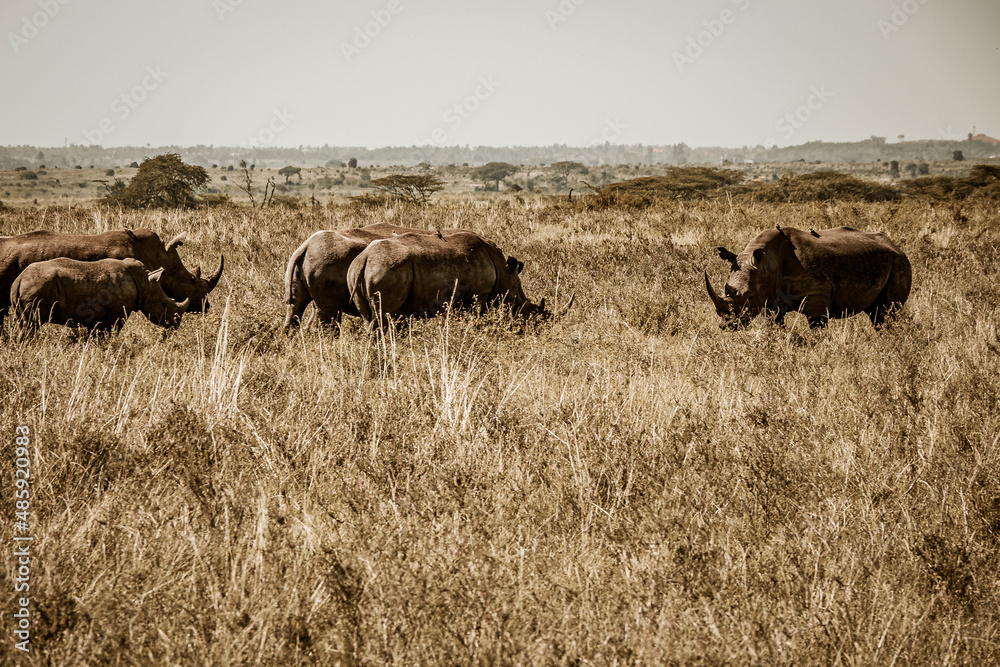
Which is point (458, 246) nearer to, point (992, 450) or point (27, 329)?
point (27, 329)

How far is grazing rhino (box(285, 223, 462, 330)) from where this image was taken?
700 centimetres

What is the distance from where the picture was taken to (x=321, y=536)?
2943 millimetres

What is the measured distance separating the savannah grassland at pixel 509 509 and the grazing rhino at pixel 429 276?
667 mm

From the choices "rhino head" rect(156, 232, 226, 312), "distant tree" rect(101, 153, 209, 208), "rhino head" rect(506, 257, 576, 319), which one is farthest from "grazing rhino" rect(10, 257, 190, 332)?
"distant tree" rect(101, 153, 209, 208)

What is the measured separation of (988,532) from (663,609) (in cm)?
179

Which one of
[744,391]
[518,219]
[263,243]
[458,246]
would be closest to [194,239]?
[263,243]

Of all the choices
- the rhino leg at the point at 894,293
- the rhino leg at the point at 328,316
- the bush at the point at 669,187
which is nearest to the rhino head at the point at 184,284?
the rhino leg at the point at 328,316

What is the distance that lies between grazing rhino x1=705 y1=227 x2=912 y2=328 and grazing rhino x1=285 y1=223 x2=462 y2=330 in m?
3.18

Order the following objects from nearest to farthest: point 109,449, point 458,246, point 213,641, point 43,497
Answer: point 213,641 → point 43,497 → point 109,449 → point 458,246

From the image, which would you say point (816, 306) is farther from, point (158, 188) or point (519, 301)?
point (158, 188)

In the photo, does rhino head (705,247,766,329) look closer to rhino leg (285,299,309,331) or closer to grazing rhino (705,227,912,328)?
grazing rhino (705,227,912,328)

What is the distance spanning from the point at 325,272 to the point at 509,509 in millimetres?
4471

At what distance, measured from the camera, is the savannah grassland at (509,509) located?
2328 millimetres

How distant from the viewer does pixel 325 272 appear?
701 cm
